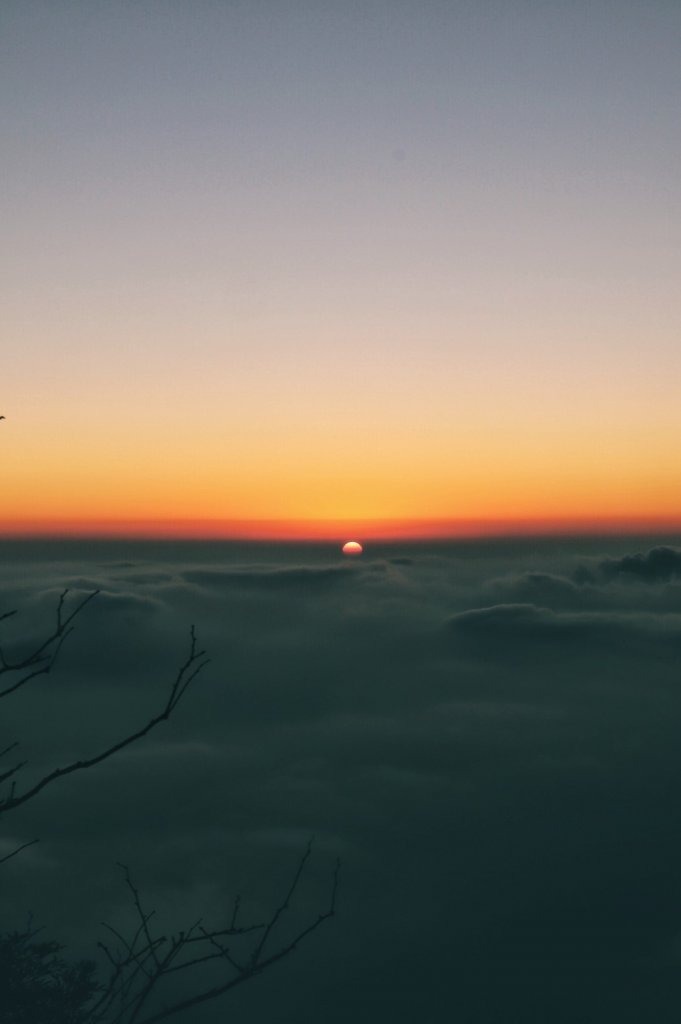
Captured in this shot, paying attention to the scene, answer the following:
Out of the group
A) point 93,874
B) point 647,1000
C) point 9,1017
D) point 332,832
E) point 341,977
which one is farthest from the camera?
point 332,832

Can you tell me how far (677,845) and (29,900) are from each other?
427ft

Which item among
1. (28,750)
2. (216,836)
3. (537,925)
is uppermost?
(28,750)

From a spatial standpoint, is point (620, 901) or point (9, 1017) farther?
point (620, 901)

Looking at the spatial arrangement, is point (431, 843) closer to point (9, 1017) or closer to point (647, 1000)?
point (647, 1000)

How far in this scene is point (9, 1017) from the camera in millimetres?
19031

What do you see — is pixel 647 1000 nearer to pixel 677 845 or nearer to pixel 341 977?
pixel 341 977

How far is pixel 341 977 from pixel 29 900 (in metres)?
51.7

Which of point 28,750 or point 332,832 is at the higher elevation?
point 28,750

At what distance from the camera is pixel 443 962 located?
14962 centimetres

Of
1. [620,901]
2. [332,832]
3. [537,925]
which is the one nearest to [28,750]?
[332,832]

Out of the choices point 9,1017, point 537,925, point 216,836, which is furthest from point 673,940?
point 9,1017

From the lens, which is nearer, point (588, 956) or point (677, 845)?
point (588, 956)

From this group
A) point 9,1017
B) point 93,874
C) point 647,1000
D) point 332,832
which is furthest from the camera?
point 332,832

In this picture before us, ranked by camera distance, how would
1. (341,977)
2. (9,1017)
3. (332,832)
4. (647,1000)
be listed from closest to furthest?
(9,1017) → (647,1000) → (341,977) → (332,832)
